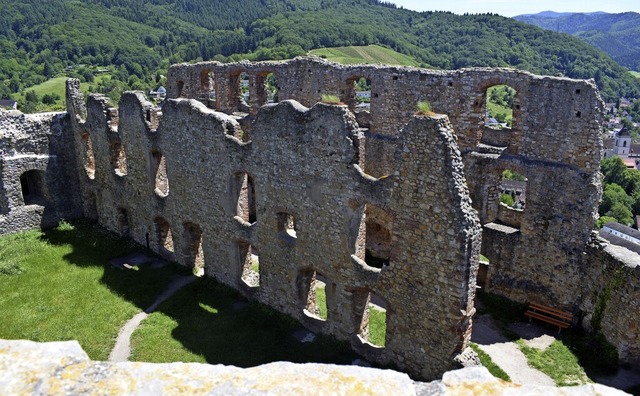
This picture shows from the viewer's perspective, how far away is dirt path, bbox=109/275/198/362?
14836mm

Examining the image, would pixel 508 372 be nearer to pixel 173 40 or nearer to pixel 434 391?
pixel 434 391

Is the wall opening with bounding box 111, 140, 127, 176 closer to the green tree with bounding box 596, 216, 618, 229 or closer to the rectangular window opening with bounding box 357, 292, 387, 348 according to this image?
the rectangular window opening with bounding box 357, 292, 387, 348

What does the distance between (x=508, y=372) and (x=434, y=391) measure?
11.4m

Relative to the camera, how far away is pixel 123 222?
23.0 meters

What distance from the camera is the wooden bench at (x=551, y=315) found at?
16.0 metres

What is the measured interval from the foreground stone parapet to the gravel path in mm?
10513

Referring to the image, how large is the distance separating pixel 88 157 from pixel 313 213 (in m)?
14.3

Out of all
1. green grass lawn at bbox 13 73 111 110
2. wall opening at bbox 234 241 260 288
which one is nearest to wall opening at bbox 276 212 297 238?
wall opening at bbox 234 241 260 288

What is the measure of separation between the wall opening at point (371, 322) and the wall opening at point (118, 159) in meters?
12.1

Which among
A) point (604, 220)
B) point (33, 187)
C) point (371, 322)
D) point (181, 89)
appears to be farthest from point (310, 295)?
point (604, 220)

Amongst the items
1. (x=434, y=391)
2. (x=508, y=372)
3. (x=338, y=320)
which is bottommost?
(x=508, y=372)

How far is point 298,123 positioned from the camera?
48.0 feet

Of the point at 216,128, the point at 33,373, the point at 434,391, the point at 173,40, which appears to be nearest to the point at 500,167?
the point at 216,128

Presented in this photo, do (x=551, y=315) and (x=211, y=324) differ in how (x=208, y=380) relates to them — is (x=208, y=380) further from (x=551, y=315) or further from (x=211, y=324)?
(x=551, y=315)
